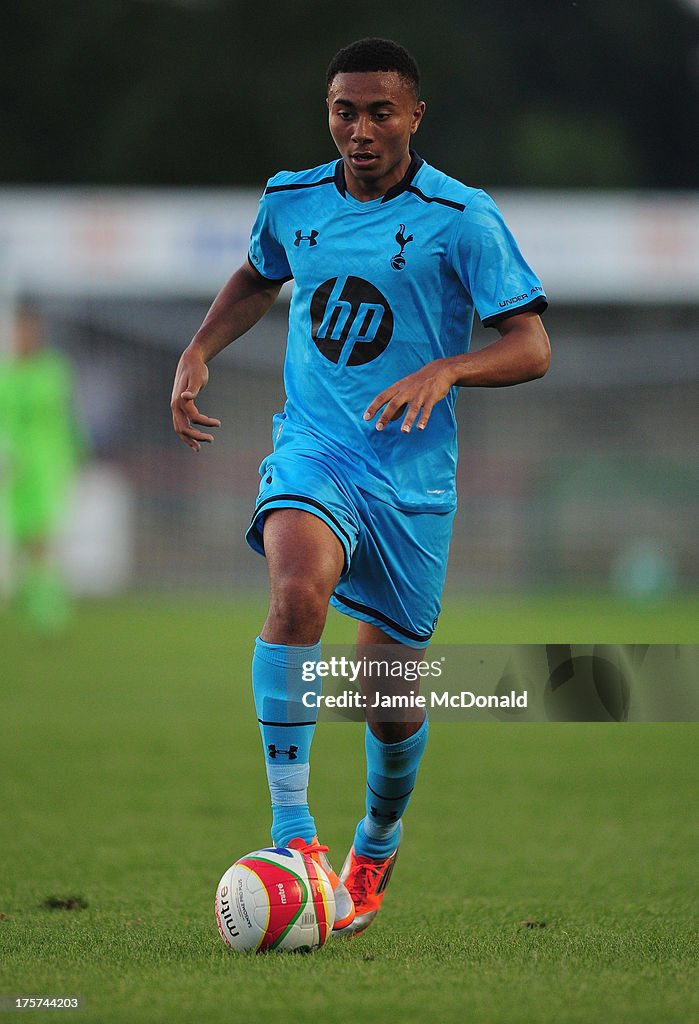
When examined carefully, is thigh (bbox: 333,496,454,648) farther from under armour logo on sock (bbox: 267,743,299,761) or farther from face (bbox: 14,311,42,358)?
face (bbox: 14,311,42,358)

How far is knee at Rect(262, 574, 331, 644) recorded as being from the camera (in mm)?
3523

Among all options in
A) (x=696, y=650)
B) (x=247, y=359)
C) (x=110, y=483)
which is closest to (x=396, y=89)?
(x=696, y=650)

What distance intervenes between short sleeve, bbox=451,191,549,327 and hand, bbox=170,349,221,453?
703 mm

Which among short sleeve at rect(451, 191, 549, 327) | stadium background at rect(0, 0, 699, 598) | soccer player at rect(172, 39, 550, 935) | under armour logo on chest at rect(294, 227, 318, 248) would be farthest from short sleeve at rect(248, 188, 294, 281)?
stadium background at rect(0, 0, 699, 598)

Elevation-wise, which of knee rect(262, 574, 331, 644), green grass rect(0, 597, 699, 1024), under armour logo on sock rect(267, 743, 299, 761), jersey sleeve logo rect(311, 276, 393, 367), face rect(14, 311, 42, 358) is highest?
face rect(14, 311, 42, 358)

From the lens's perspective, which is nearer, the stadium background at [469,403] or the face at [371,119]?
the face at [371,119]

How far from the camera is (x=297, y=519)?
364cm

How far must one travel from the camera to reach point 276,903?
11.1 ft

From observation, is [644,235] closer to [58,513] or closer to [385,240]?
[58,513]

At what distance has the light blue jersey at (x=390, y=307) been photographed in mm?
3855

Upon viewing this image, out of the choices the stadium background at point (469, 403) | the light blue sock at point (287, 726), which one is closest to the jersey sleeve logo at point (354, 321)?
the light blue sock at point (287, 726)

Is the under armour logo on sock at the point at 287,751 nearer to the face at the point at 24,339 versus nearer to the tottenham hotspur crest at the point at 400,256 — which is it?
the tottenham hotspur crest at the point at 400,256

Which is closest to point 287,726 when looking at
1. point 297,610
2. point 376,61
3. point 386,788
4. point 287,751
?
point 287,751

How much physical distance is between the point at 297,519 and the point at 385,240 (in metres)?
0.78
